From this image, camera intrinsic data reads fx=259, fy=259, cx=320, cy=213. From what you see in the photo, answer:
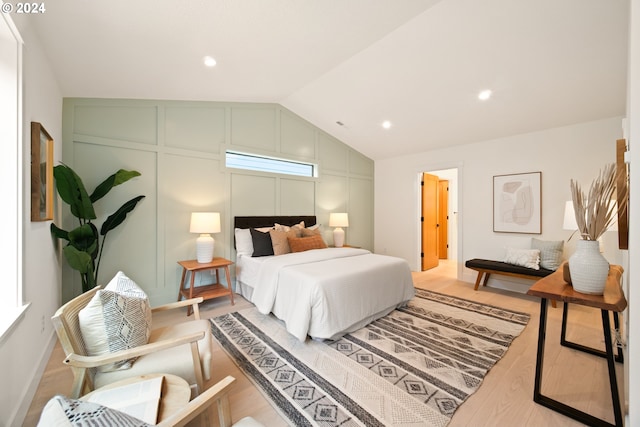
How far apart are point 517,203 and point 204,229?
4586 mm

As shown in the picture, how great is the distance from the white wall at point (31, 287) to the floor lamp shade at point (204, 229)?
1.30 meters

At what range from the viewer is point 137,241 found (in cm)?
324

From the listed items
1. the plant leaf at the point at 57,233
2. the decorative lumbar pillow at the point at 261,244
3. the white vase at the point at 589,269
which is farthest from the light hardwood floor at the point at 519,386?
the decorative lumbar pillow at the point at 261,244

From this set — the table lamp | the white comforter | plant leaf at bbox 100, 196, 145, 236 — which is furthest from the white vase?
plant leaf at bbox 100, 196, 145, 236

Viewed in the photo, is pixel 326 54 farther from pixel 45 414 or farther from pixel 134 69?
pixel 45 414

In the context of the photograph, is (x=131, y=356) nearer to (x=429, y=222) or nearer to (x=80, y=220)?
(x=80, y=220)

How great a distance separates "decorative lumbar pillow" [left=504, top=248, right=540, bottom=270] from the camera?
3.59m

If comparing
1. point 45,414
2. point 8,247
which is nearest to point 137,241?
point 8,247

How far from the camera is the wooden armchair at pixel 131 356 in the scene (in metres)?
1.27

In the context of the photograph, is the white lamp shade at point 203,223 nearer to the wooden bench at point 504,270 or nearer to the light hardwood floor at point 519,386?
the light hardwood floor at point 519,386

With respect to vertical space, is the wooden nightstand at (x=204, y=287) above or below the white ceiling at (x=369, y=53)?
below

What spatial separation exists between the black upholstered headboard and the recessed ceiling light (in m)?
3.14

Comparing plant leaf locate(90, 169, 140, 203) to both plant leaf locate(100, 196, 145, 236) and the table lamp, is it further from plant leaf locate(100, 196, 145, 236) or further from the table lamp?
the table lamp

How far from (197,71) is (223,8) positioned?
3.42 ft
